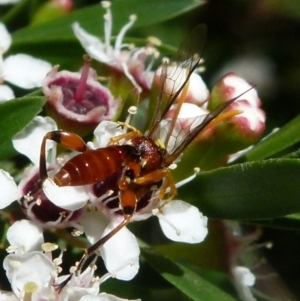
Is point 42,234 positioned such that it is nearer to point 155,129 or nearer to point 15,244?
point 15,244

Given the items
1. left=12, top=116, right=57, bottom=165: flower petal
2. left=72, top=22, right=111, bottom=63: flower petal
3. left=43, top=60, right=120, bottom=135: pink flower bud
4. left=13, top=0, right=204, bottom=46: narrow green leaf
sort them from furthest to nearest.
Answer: left=13, top=0, right=204, bottom=46: narrow green leaf < left=72, top=22, right=111, bottom=63: flower petal < left=43, top=60, right=120, bottom=135: pink flower bud < left=12, top=116, right=57, bottom=165: flower petal

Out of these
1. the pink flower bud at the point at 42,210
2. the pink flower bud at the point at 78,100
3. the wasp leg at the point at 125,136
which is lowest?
the pink flower bud at the point at 42,210

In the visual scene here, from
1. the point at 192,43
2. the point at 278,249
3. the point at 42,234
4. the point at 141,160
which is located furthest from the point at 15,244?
the point at 278,249

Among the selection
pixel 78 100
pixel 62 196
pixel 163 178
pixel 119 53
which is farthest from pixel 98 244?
pixel 119 53

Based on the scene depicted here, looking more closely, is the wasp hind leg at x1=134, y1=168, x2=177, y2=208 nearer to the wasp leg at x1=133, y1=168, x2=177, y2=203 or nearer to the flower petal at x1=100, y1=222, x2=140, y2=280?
the wasp leg at x1=133, y1=168, x2=177, y2=203

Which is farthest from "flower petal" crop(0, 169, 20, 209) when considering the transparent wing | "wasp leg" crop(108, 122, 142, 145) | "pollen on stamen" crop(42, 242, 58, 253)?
the transparent wing

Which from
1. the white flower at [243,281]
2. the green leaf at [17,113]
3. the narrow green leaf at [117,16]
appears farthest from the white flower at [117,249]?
the narrow green leaf at [117,16]

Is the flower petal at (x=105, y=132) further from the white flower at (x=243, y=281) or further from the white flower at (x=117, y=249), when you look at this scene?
the white flower at (x=243, y=281)
